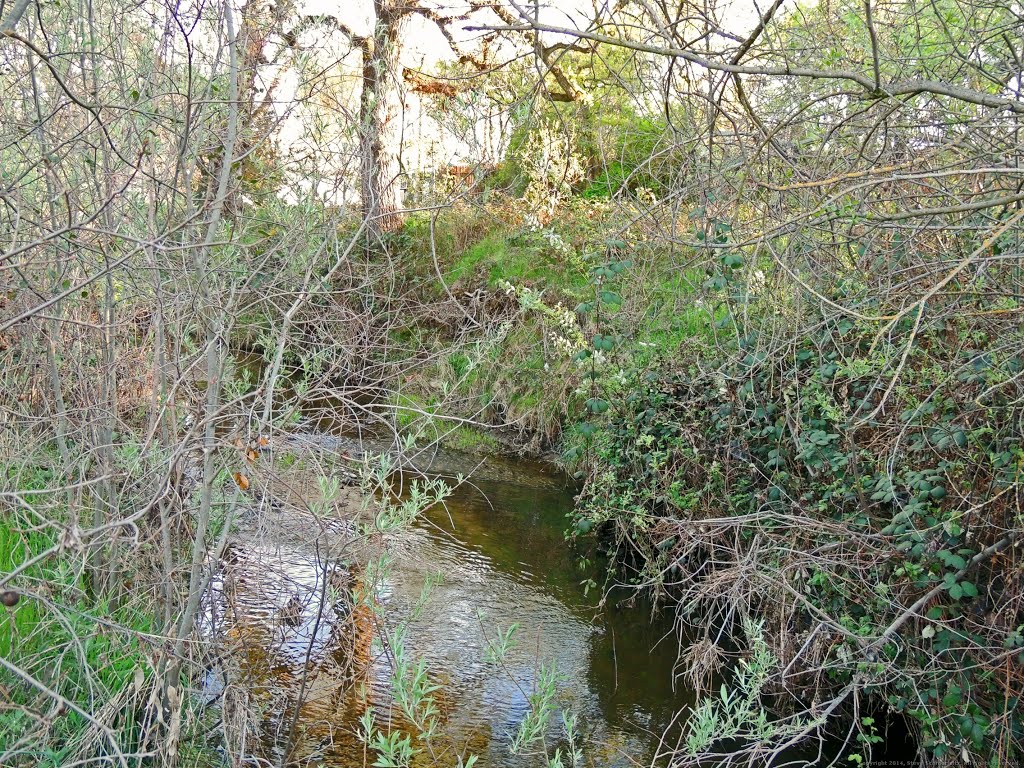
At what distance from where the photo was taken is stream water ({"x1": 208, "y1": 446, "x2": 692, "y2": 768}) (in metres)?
4.24

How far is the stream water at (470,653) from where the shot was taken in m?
4.24

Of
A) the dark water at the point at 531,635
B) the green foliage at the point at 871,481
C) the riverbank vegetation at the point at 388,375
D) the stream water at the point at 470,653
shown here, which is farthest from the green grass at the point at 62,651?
the green foliage at the point at 871,481

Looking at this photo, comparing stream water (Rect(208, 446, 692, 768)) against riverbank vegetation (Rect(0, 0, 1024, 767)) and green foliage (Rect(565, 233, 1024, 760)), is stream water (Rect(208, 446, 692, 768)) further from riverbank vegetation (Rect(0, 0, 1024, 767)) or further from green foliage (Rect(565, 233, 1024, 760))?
green foliage (Rect(565, 233, 1024, 760))

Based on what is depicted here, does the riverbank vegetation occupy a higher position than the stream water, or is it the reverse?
the riverbank vegetation

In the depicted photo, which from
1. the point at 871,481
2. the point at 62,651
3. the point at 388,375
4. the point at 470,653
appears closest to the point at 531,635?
the point at 470,653

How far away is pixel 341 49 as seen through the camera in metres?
4.16

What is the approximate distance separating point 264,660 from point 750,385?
335cm

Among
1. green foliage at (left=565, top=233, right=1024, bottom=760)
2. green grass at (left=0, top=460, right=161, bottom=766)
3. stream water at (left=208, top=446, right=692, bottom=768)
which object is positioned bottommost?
stream water at (left=208, top=446, right=692, bottom=768)

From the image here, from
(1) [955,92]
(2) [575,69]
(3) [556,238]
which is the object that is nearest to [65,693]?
(1) [955,92]

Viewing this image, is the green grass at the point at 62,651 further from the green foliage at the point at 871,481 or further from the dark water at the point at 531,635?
the green foliage at the point at 871,481

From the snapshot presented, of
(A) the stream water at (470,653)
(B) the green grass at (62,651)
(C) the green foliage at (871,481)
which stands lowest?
(A) the stream water at (470,653)

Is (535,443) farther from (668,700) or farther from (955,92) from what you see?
(955,92)

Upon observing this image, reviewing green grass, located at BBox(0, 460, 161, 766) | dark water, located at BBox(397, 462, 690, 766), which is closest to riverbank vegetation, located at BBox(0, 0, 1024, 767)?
green grass, located at BBox(0, 460, 161, 766)

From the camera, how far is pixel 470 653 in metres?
5.23
